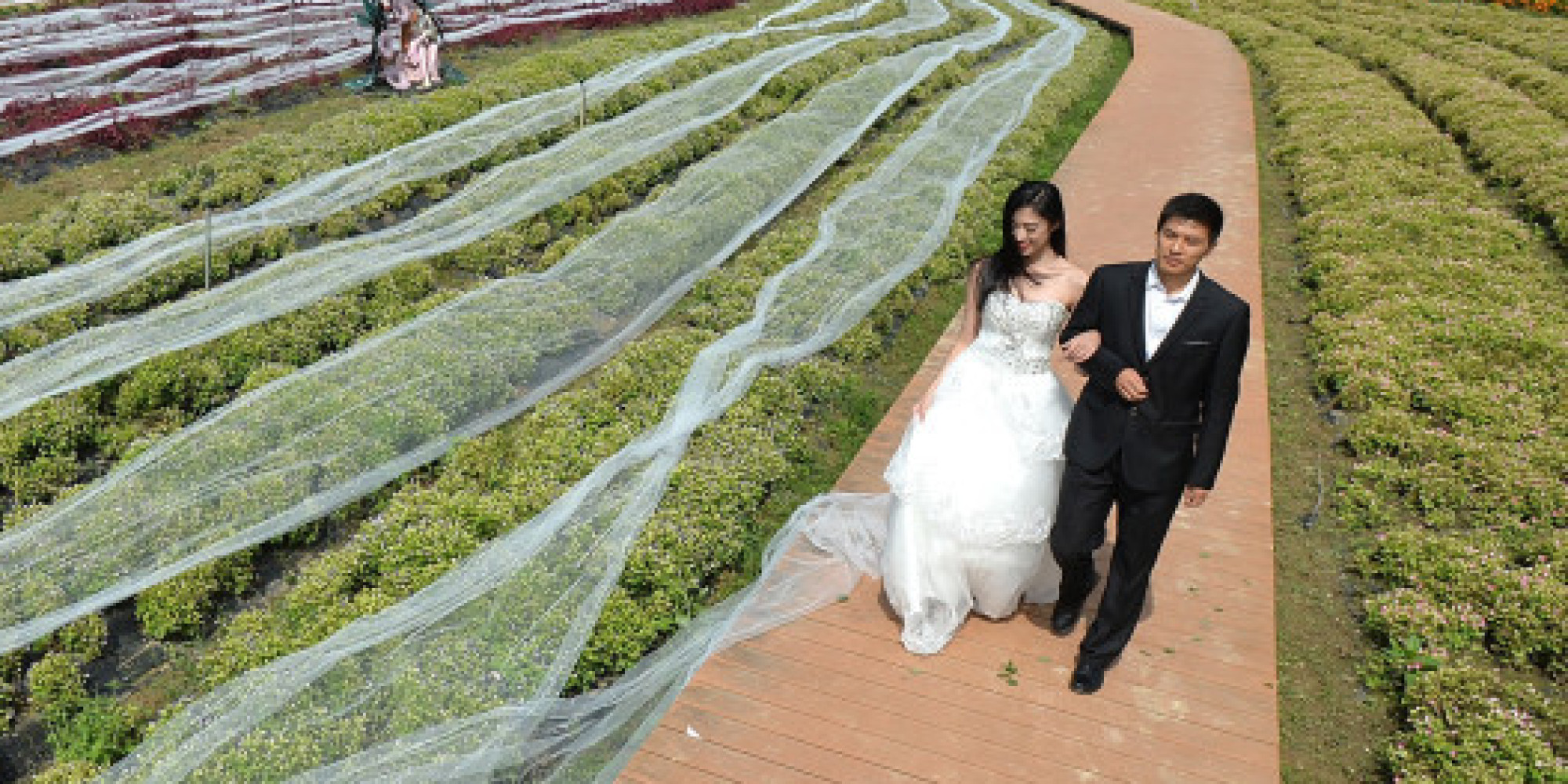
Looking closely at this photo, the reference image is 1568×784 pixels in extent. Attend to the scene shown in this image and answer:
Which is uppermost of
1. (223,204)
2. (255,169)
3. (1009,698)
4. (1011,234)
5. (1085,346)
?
(1011,234)

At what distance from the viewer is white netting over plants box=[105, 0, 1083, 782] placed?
4895 mm

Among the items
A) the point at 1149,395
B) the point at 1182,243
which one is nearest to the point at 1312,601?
the point at 1149,395

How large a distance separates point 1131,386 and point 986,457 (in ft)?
3.12

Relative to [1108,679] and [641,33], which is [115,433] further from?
[641,33]

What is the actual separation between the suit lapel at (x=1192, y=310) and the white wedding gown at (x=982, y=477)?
0.75 meters

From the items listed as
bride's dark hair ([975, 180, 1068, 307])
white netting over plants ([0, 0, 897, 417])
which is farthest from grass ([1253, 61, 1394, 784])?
white netting over plants ([0, 0, 897, 417])

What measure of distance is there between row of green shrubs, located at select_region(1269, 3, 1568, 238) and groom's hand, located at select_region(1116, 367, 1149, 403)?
38.0ft

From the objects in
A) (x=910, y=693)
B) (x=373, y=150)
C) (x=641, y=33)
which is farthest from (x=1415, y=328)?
(x=641, y=33)

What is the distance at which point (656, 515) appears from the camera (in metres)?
6.88

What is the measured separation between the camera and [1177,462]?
4973mm

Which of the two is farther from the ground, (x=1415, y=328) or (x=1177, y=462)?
(x=1177, y=462)

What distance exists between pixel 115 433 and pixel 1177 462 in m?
7.26

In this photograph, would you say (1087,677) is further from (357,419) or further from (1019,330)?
(357,419)

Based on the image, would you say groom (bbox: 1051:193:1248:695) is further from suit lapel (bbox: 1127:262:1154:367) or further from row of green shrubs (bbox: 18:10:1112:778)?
row of green shrubs (bbox: 18:10:1112:778)
